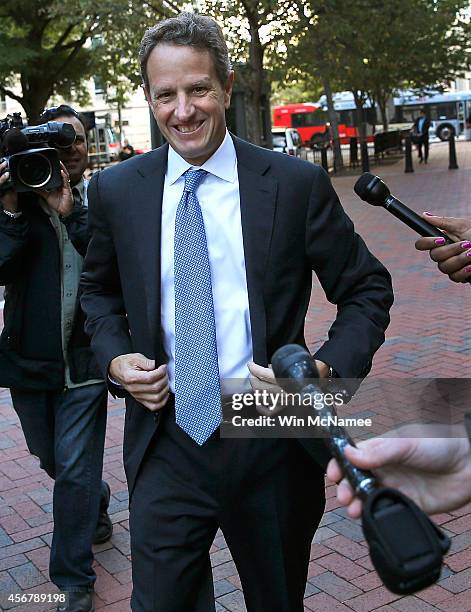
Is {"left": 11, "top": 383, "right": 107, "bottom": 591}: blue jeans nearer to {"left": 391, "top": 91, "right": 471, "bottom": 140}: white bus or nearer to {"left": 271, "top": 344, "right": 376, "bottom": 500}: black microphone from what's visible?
{"left": 271, "top": 344, "right": 376, "bottom": 500}: black microphone

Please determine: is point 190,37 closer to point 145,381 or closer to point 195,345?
point 195,345

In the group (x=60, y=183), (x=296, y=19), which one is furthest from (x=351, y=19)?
(x=60, y=183)

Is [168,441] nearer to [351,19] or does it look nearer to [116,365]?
[116,365]

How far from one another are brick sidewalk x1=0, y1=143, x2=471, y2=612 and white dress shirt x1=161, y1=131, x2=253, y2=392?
0.65 meters

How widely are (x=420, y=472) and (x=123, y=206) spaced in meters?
1.38

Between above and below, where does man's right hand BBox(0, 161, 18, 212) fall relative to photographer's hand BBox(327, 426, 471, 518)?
above

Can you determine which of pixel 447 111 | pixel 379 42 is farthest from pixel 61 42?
pixel 447 111

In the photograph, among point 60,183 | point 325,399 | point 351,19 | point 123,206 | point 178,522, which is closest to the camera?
point 325,399

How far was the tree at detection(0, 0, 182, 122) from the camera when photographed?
62.5ft

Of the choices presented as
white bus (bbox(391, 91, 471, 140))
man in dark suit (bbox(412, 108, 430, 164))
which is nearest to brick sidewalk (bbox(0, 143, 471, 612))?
man in dark suit (bbox(412, 108, 430, 164))

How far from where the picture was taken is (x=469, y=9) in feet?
99.7

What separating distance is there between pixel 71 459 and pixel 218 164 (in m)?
1.61

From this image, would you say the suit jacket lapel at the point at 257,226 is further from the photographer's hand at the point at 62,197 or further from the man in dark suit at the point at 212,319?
the photographer's hand at the point at 62,197

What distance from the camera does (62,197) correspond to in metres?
3.51
